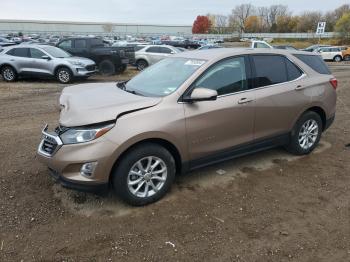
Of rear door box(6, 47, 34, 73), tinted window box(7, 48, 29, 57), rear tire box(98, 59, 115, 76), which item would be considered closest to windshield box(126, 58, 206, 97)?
rear door box(6, 47, 34, 73)

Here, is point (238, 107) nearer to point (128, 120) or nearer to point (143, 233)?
point (128, 120)

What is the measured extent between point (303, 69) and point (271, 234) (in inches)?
114

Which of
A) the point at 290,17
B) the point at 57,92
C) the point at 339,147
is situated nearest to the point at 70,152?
the point at 339,147

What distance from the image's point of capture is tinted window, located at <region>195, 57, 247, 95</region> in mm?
4352

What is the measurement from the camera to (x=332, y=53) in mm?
33062

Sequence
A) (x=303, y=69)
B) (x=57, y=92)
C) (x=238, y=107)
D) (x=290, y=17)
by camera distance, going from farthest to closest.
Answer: (x=290, y=17) < (x=57, y=92) < (x=303, y=69) < (x=238, y=107)

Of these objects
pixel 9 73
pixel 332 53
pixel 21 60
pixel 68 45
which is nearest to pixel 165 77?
pixel 21 60

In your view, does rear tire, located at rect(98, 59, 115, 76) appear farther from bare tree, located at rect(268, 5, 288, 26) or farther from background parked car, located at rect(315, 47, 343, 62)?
bare tree, located at rect(268, 5, 288, 26)

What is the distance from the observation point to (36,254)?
3232 millimetres

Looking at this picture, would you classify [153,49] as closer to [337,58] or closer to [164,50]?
[164,50]

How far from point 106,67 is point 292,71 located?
497 inches

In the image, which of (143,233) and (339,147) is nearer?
(143,233)

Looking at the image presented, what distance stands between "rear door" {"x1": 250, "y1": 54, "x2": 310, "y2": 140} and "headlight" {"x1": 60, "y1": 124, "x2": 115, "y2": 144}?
2132 mm

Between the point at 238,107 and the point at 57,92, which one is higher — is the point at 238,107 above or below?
above
